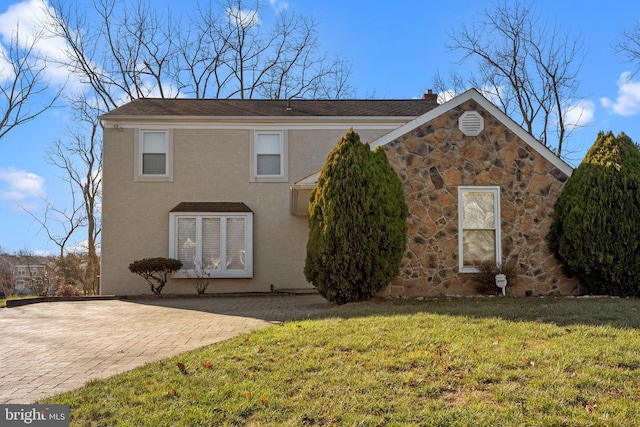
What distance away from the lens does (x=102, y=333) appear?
8.48 meters

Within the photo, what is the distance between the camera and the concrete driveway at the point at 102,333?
5.80 metres

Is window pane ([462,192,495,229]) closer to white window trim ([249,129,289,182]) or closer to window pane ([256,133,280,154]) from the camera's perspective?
white window trim ([249,129,289,182])

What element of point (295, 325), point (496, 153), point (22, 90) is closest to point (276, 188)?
point (496, 153)

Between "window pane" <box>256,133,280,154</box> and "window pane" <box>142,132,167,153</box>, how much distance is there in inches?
115

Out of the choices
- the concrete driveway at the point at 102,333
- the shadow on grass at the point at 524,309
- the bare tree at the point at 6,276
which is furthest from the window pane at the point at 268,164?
the bare tree at the point at 6,276

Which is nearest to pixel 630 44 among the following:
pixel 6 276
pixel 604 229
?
pixel 604 229

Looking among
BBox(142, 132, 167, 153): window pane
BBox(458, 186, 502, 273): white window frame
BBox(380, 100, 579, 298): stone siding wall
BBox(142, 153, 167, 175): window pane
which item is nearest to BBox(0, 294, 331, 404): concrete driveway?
BBox(380, 100, 579, 298): stone siding wall

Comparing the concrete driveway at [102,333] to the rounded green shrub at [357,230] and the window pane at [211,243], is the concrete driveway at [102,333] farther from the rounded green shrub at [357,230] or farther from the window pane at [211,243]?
the window pane at [211,243]

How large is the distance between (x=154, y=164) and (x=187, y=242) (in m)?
2.70

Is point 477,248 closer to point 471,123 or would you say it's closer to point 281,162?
point 471,123

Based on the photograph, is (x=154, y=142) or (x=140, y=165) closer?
(x=140, y=165)

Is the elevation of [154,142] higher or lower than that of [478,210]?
higher

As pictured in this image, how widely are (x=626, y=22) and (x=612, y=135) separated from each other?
11020mm

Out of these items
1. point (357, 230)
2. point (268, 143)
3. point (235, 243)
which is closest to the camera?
point (357, 230)
